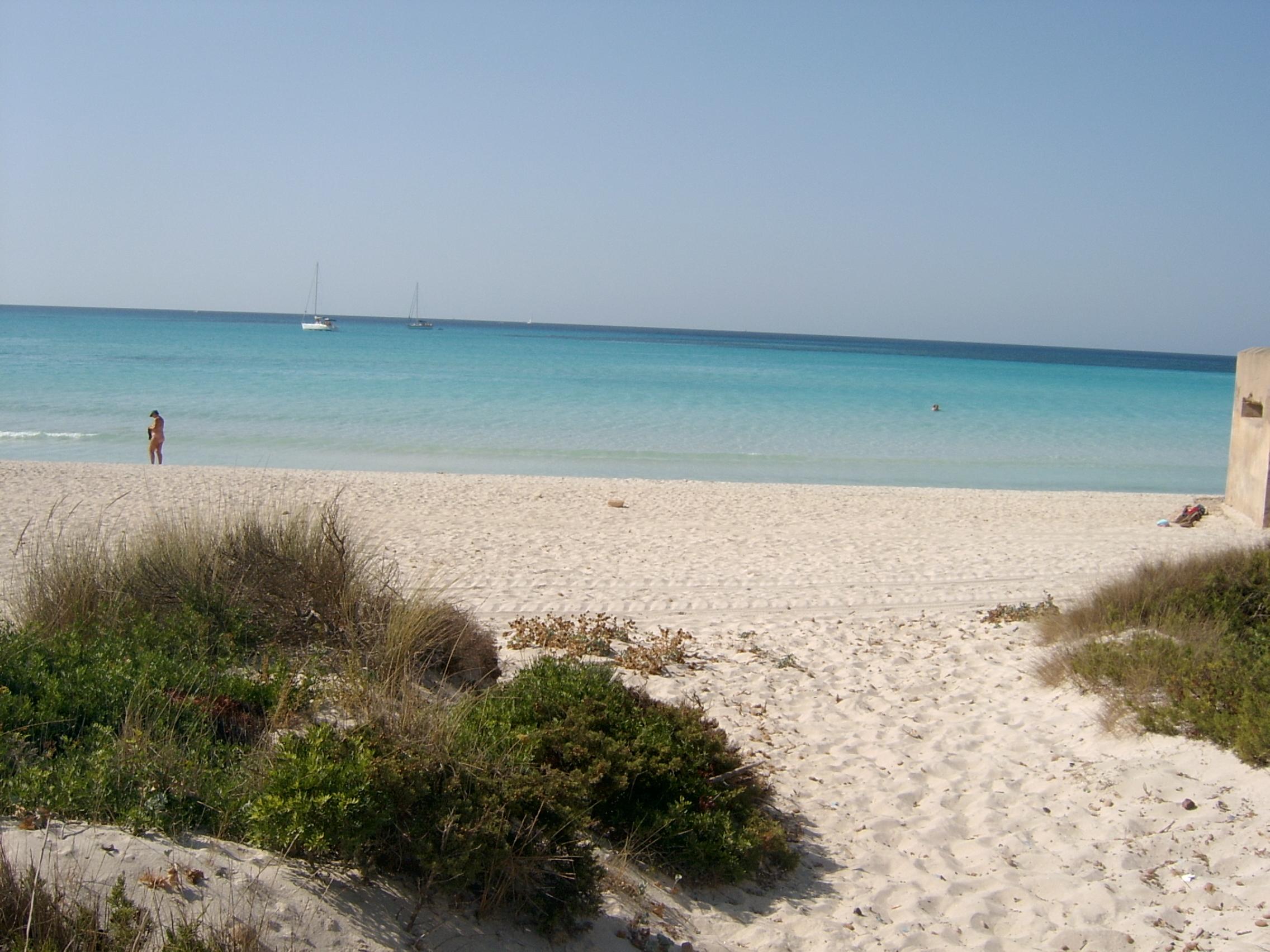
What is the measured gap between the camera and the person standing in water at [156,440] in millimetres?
19234

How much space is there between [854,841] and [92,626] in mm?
4500

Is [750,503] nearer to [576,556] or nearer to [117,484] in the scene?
[576,556]

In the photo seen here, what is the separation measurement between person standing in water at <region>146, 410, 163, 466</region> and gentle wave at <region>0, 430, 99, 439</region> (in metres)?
5.53

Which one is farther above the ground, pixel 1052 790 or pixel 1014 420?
pixel 1014 420

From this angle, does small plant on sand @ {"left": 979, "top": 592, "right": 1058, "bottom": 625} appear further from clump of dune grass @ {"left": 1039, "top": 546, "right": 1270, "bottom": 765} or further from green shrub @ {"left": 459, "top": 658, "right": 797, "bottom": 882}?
green shrub @ {"left": 459, "top": 658, "right": 797, "bottom": 882}

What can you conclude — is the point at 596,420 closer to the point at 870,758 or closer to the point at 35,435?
the point at 35,435

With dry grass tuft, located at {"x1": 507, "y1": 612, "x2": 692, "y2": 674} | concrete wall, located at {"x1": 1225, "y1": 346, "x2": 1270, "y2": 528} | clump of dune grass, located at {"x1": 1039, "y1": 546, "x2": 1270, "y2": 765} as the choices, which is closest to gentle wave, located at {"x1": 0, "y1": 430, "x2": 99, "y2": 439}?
dry grass tuft, located at {"x1": 507, "y1": 612, "x2": 692, "y2": 674}

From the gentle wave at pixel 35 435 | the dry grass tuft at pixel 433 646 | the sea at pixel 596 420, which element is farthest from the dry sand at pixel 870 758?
the gentle wave at pixel 35 435

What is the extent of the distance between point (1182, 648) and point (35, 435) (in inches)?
1021

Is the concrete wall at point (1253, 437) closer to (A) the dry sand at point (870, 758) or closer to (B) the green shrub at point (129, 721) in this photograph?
(A) the dry sand at point (870, 758)

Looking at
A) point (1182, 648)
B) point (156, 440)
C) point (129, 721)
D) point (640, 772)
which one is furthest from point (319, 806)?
point (156, 440)

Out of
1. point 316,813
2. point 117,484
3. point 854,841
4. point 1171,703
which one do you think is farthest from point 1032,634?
point 117,484

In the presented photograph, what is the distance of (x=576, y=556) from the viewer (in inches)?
459

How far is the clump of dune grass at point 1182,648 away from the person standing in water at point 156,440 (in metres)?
17.6
